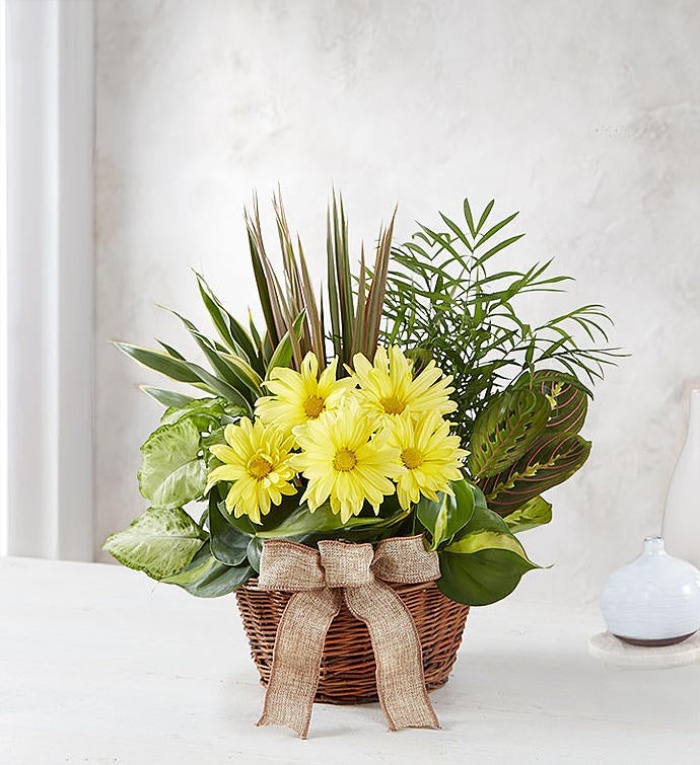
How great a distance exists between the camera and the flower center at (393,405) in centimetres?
83

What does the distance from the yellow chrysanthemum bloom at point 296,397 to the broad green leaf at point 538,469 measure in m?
0.20

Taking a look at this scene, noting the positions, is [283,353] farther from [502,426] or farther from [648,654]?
[648,654]

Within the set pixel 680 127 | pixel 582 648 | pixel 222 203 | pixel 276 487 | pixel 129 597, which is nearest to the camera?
pixel 276 487

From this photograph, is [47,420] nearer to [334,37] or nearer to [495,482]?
[334,37]

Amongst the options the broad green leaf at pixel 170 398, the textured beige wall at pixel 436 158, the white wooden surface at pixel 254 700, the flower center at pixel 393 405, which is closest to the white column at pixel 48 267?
the textured beige wall at pixel 436 158

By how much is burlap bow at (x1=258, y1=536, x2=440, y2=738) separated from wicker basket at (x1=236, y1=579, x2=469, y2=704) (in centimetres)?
2

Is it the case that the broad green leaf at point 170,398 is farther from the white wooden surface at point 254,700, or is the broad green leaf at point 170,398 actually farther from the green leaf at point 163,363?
the white wooden surface at point 254,700

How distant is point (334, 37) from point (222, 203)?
0.35m

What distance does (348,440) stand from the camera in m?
0.79

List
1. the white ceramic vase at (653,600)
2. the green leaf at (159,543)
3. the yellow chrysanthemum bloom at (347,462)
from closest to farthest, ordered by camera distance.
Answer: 1. the yellow chrysanthemum bloom at (347,462)
2. the green leaf at (159,543)
3. the white ceramic vase at (653,600)

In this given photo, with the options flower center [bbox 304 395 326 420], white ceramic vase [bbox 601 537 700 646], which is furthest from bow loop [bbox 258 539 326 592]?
white ceramic vase [bbox 601 537 700 646]

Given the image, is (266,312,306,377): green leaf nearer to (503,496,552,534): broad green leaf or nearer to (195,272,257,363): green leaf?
(195,272,257,363): green leaf

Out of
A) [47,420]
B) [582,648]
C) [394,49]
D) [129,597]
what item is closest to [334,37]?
[394,49]

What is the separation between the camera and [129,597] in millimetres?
1310
